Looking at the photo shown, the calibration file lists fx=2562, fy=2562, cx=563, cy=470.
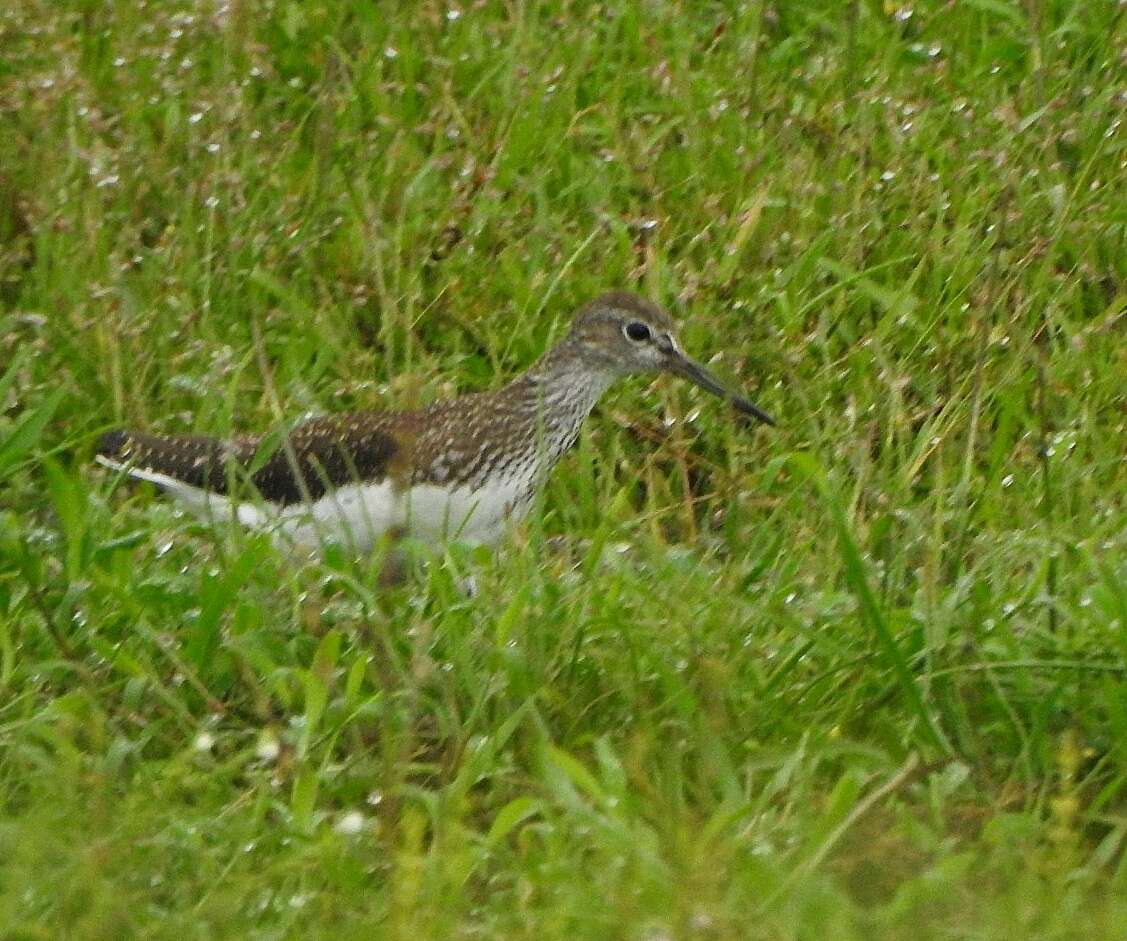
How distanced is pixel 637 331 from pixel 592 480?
A: 1.33 feet

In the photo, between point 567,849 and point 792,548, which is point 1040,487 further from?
point 567,849

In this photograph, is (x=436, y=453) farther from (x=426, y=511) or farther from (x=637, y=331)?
(x=637, y=331)

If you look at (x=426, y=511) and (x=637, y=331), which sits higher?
(x=637, y=331)

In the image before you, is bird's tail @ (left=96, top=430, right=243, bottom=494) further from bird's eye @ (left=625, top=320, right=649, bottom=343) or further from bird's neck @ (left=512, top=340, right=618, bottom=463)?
bird's eye @ (left=625, top=320, right=649, bottom=343)

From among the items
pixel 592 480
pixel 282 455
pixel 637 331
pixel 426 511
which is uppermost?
pixel 637 331

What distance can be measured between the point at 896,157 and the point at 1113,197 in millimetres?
639

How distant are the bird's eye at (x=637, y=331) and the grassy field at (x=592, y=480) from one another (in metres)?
0.22

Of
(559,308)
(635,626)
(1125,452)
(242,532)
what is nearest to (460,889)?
(635,626)

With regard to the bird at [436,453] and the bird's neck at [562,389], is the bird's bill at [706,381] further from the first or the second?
the bird's neck at [562,389]

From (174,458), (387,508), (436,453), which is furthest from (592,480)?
(174,458)

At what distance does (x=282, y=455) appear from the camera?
6.38 m

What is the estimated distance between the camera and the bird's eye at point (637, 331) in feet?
21.8

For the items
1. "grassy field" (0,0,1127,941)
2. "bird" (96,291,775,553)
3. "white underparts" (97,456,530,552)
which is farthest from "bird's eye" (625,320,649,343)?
"white underparts" (97,456,530,552)

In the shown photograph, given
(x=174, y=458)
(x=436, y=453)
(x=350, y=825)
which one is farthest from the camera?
(x=174, y=458)
